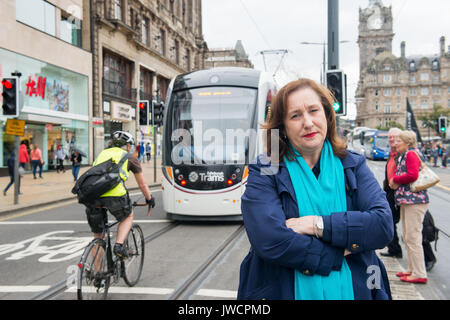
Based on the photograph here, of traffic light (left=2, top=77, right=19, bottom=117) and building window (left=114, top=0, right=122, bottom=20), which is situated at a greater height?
building window (left=114, top=0, right=122, bottom=20)

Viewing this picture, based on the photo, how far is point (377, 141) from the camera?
40.9m

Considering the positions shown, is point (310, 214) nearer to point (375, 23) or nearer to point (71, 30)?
point (71, 30)

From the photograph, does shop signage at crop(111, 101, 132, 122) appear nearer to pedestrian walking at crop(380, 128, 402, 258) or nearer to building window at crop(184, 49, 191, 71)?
building window at crop(184, 49, 191, 71)

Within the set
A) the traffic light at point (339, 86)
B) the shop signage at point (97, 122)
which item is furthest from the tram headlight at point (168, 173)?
the shop signage at point (97, 122)

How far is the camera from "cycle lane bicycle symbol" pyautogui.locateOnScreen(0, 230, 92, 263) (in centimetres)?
572

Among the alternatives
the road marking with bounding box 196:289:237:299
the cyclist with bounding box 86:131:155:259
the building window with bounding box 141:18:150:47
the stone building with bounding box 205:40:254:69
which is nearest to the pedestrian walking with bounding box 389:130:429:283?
the road marking with bounding box 196:289:237:299

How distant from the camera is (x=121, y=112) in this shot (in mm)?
30016

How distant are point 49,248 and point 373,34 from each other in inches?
5498

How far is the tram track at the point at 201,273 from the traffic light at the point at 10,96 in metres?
7.28

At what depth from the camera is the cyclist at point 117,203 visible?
12.8 ft

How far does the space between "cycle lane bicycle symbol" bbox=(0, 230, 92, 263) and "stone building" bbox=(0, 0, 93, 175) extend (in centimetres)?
1325

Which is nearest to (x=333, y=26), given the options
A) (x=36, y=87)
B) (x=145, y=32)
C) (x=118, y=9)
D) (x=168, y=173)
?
(x=168, y=173)
